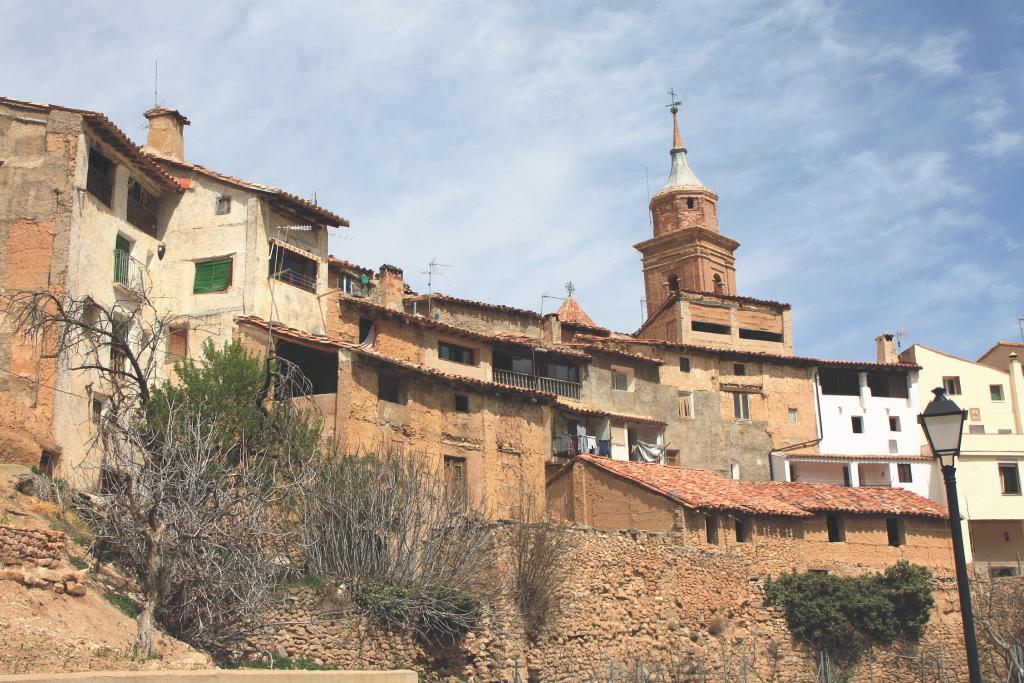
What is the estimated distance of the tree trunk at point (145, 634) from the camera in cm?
1864

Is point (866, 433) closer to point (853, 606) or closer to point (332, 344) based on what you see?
point (853, 606)

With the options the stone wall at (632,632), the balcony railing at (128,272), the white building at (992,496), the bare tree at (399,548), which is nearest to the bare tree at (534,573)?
the stone wall at (632,632)

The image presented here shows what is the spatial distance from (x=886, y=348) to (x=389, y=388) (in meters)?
32.3

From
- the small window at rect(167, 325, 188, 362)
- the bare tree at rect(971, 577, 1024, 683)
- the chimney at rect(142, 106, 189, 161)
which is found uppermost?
the chimney at rect(142, 106, 189, 161)

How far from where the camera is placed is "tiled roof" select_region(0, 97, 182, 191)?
31891 mm

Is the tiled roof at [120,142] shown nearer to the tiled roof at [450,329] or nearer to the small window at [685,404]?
the tiled roof at [450,329]

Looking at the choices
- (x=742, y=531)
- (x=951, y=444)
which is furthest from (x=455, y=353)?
(x=951, y=444)

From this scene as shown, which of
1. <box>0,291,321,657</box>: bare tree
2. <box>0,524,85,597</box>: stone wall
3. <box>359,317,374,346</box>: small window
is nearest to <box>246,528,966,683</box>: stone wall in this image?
Answer: <box>0,291,321,657</box>: bare tree

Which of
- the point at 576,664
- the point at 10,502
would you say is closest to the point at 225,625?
the point at 10,502

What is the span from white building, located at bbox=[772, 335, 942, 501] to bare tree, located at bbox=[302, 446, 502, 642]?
1018 inches

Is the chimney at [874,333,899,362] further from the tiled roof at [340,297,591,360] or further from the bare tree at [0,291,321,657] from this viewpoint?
the bare tree at [0,291,321,657]

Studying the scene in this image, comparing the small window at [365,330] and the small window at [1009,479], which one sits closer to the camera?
the small window at [365,330]

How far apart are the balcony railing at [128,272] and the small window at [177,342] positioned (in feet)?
5.15

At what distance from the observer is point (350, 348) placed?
3344 cm
